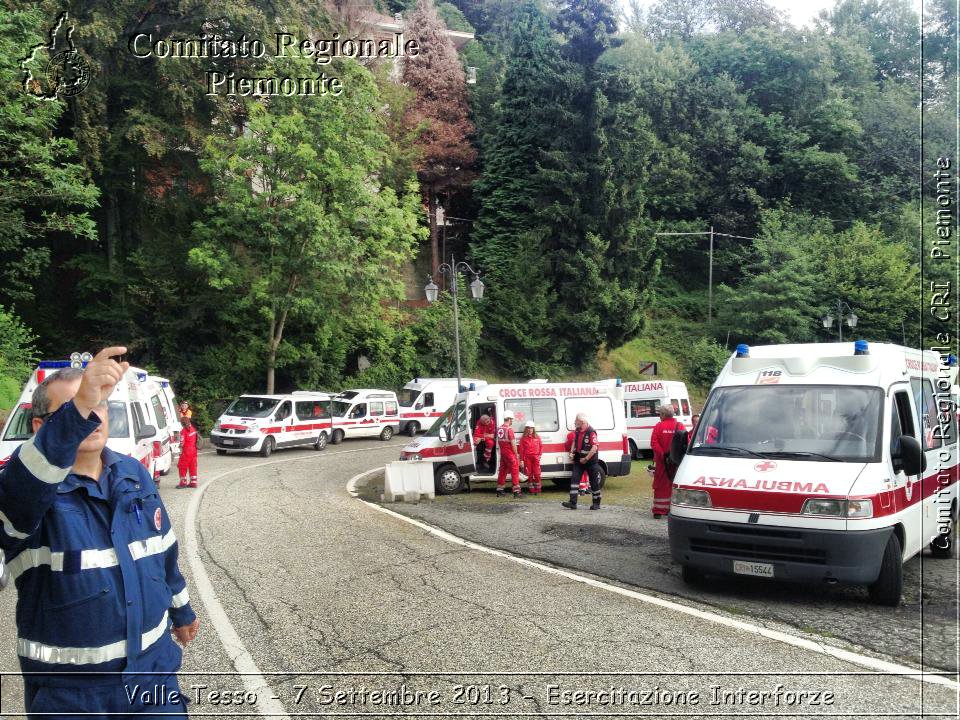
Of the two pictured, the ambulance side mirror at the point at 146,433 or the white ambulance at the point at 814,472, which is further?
the ambulance side mirror at the point at 146,433

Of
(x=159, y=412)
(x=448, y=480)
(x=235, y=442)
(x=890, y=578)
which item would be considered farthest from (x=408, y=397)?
(x=890, y=578)

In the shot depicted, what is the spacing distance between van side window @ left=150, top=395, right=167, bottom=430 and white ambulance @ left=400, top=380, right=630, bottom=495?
522 centimetres

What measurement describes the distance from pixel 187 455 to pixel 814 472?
13227 mm

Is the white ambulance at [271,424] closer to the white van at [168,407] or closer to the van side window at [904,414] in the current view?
the white van at [168,407]

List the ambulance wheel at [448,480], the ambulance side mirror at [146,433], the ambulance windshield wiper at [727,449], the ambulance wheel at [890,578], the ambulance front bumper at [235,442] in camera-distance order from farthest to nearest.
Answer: the ambulance front bumper at [235,442], the ambulance wheel at [448,480], the ambulance side mirror at [146,433], the ambulance windshield wiper at [727,449], the ambulance wheel at [890,578]

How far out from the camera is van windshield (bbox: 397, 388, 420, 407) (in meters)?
37.6

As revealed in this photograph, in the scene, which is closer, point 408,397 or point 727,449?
point 727,449

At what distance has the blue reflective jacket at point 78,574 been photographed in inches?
112

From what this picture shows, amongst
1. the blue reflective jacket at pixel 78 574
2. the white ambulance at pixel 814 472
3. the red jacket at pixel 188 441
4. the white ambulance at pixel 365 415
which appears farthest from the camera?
the white ambulance at pixel 365 415

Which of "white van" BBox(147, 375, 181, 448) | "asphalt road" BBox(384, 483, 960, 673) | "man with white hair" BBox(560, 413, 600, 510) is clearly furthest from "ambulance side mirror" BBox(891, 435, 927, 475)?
"white van" BBox(147, 375, 181, 448)

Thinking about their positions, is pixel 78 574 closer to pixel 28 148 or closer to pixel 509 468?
pixel 509 468

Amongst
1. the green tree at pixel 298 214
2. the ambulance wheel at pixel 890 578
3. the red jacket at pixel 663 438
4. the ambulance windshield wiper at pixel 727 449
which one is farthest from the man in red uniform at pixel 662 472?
the green tree at pixel 298 214

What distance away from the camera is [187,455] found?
55.1ft

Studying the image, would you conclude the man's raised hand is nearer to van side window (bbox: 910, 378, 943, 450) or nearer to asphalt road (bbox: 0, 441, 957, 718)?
asphalt road (bbox: 0, 441, 957, 718)
